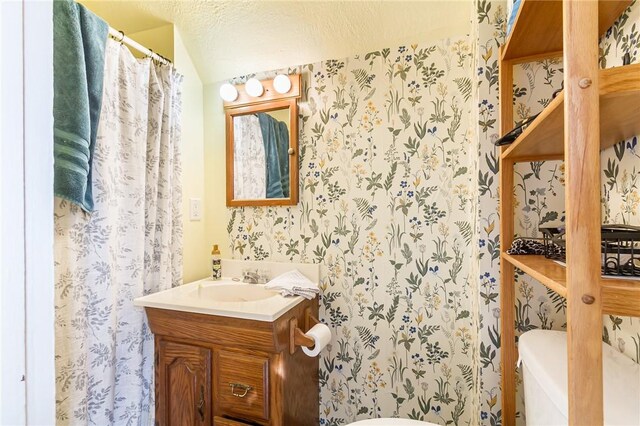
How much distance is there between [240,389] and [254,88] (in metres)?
1.41

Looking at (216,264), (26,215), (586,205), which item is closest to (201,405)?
(216,264)

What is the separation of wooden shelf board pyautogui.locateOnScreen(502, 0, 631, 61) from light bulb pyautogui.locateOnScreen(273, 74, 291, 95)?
0.95 meters

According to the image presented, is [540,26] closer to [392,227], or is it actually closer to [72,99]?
[392,227]

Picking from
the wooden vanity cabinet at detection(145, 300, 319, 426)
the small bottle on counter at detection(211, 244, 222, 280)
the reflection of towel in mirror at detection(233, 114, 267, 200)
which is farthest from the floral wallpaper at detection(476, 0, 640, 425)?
the small bottle on counter at detection(211, 244, 222, 280)

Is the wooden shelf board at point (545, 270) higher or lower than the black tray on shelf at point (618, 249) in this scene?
lower

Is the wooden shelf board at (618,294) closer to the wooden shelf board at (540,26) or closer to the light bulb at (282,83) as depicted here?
the wooden shelf board at (540,26)

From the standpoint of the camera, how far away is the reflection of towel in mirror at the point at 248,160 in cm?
160

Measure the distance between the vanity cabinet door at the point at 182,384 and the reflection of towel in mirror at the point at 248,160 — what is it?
0.81 m

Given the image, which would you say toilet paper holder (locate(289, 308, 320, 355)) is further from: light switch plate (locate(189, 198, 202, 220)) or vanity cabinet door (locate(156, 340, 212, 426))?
light switch plate (locate(189, 198, 202, 220))

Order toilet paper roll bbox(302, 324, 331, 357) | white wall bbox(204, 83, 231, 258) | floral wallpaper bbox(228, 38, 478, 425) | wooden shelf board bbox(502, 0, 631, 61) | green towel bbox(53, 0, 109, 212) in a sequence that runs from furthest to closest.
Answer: white wall bbox(204, 83, 231, 258)
floral wallpaper bbox(228, 38, 478, 425)
toilet paper roll bbox(302, 324, 331, 357)
green towel bbox(53, 0, 109, 212)
wooden shelf board bbox(502, 0, 631, 61)

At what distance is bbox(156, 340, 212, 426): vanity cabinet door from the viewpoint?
116 centimetres

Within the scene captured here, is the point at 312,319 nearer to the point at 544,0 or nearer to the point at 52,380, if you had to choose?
the point at 52,380

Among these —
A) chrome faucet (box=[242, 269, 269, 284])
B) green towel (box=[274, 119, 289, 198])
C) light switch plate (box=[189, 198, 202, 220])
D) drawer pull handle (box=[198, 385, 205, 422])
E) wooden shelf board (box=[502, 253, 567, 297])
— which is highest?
green towel (box=[274, 119, 289, 198])

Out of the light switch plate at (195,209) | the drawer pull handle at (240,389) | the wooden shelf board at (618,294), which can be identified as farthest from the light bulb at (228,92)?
the wooden shelf board at (618,294)
